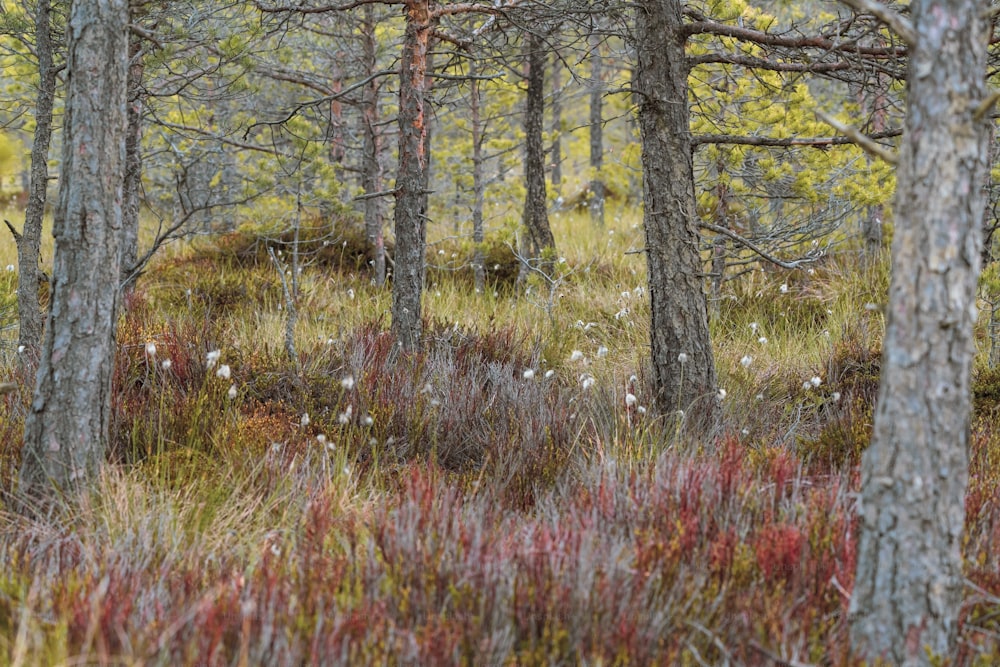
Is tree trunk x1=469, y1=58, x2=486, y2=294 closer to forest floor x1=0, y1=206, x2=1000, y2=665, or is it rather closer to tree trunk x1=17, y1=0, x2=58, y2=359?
forest floor x1=0, y1=206, x2=1000, y2=665

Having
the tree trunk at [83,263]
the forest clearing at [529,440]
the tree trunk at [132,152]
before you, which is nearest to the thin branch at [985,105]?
the forest clearing at [529,440]

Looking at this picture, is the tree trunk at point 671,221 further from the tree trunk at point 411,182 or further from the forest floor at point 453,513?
the tree trunk at point 411,182

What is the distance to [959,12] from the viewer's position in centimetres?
226

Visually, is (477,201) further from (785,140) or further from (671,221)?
(785,140)

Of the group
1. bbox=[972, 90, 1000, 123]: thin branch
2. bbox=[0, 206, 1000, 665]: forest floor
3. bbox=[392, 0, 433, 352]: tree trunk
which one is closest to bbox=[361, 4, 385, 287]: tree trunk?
bbox=[0, 206, 1000, 665]: forest floor

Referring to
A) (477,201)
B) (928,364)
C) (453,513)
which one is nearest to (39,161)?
(453,513)

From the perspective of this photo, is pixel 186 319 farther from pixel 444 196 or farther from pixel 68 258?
pixel 444 196

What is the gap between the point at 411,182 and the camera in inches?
245

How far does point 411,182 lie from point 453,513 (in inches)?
134

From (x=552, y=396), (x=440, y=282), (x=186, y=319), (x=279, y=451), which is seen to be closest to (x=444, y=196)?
(x=440, y=282)

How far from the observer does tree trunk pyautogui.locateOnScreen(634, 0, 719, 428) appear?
15.7ft

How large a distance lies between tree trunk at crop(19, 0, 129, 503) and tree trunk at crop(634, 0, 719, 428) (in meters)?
2.82

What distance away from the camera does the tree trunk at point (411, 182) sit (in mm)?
6133

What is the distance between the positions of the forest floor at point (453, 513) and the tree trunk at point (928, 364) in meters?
0.22
